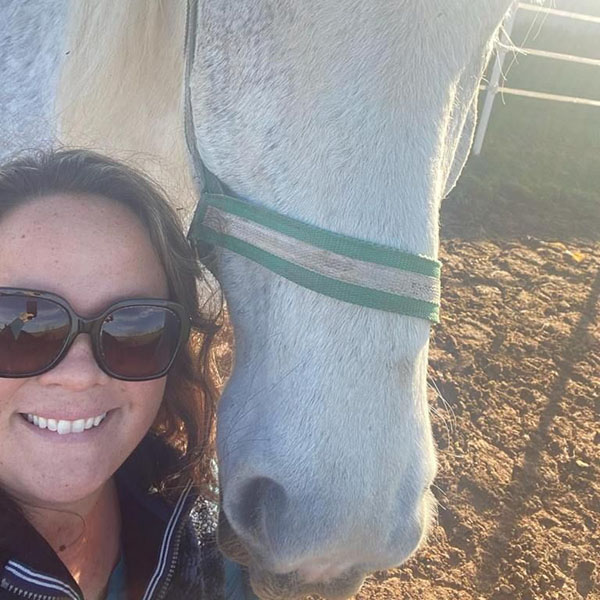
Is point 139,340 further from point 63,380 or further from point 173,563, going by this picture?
point 173,563

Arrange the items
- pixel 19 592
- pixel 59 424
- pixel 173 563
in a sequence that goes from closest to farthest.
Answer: pixel 19 592, pixel 59 424, pixel 173 563

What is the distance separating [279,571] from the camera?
1261mm

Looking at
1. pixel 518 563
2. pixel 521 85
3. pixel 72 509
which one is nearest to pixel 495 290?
pixel 518 563

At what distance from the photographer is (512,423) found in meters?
3.43

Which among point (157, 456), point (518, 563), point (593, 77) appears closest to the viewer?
point (157, 456)

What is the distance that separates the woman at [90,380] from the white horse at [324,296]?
14 centimetres

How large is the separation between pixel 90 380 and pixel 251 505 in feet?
1.23

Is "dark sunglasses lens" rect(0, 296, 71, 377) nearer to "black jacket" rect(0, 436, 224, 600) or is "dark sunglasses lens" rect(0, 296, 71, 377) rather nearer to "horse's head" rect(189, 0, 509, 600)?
"black jacket" rect(0, 436, 224, 600)

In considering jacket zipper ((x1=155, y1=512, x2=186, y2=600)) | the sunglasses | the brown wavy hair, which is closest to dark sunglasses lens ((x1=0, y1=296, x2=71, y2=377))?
the sunglasses

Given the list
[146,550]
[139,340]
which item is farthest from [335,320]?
[146,550]

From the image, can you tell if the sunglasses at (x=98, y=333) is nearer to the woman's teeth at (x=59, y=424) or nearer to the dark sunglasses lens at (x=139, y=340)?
the dark sunglasses lens at (x=139, y=340)

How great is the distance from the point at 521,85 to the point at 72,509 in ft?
26.5

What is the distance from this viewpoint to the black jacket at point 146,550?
3.78 ft

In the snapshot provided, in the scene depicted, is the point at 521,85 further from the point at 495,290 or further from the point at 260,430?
the point at 260,430
